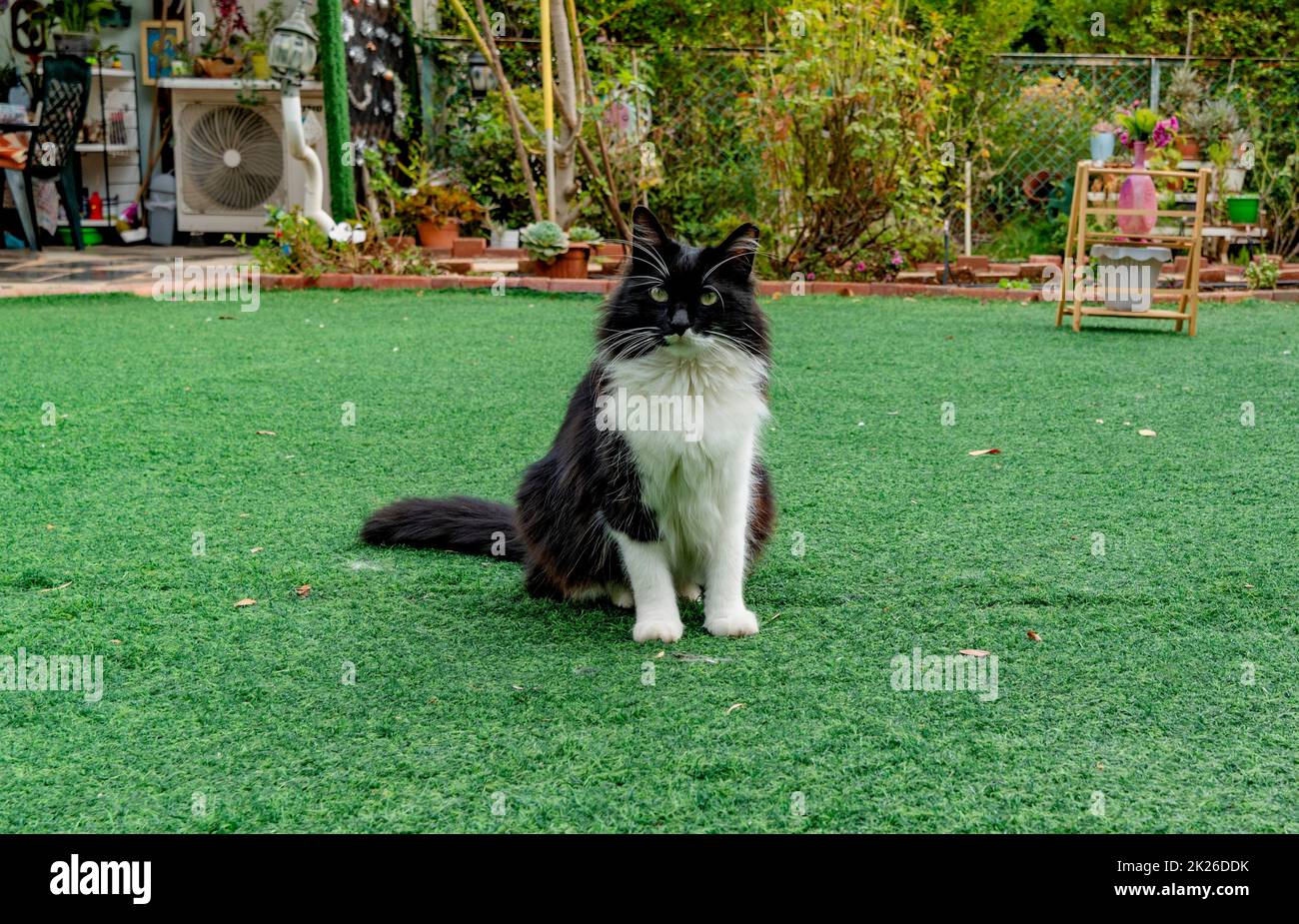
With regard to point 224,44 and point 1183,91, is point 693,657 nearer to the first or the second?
point 1183,91

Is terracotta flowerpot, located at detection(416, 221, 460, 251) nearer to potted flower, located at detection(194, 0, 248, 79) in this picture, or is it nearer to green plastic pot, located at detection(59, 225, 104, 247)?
potted flower, located at detection(194, 0, 248, 79)

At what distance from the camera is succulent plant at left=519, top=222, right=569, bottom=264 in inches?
312

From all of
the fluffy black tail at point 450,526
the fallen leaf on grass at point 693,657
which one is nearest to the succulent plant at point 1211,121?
the fluffy black tail at point 450,526

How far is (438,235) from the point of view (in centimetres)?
953

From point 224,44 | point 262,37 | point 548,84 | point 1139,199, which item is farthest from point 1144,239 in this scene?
point 224,44

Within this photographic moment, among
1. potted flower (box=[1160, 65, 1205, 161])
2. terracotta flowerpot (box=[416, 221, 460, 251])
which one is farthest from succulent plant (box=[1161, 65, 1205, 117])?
terracotta flowerpot (box=[416, 221, 460, 251])

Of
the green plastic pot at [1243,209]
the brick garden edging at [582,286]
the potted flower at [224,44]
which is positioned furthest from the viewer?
the potted flower at [224,44]

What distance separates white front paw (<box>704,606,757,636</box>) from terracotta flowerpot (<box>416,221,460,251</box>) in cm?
742

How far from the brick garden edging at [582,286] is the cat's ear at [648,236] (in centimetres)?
542

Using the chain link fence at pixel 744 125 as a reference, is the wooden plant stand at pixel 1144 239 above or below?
below

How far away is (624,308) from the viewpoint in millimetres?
2447

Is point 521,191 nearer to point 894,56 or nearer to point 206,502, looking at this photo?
point 894,56

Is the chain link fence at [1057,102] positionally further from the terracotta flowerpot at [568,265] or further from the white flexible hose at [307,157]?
the white flexible hose at [307,157]

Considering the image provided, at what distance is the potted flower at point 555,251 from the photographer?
7941mm
